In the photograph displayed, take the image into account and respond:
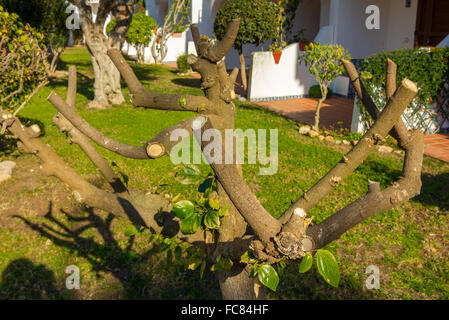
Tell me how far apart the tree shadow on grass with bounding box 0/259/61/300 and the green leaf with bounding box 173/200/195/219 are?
2.79m

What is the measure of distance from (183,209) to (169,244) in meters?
0.56

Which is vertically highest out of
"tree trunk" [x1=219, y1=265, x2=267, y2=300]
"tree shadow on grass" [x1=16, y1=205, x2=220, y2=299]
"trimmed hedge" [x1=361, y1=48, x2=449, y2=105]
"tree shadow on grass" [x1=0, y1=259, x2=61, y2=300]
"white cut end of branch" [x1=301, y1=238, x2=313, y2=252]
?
"trimmed hedge" [x1=361, y1=48, x2=449, y2=105]

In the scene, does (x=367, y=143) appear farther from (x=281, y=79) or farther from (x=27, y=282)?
(x=281, y=79)

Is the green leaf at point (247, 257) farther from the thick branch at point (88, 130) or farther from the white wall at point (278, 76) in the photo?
the white wall at point (278, 76)

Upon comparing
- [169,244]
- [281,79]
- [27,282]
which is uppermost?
[281,79]

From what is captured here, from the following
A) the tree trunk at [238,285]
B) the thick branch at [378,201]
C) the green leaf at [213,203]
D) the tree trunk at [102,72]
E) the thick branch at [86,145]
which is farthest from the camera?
the tree trunk at [102,72]

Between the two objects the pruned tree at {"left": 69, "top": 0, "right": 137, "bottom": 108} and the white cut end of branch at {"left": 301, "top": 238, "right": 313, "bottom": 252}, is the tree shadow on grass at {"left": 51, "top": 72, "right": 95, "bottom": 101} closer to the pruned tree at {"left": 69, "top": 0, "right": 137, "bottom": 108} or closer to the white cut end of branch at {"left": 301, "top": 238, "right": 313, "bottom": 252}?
the pruned tree at {"left": 69, "top": 0, "right": 137, "bottom": 108}

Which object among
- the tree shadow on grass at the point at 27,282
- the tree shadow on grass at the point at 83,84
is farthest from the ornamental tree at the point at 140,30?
the tree shadow on grass at the point at 27,282

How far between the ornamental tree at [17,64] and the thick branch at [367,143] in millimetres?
5697

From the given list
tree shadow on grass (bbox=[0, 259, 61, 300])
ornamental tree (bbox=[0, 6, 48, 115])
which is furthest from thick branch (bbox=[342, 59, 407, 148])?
ornamental tree (bbox=[0, 6, 48, 115])

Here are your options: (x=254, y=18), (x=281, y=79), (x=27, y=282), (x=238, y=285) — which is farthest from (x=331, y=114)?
(x=238, y=285)

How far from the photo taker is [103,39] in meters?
11.5

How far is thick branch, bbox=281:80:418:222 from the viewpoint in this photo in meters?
1.66

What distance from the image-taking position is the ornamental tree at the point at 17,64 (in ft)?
21.3
